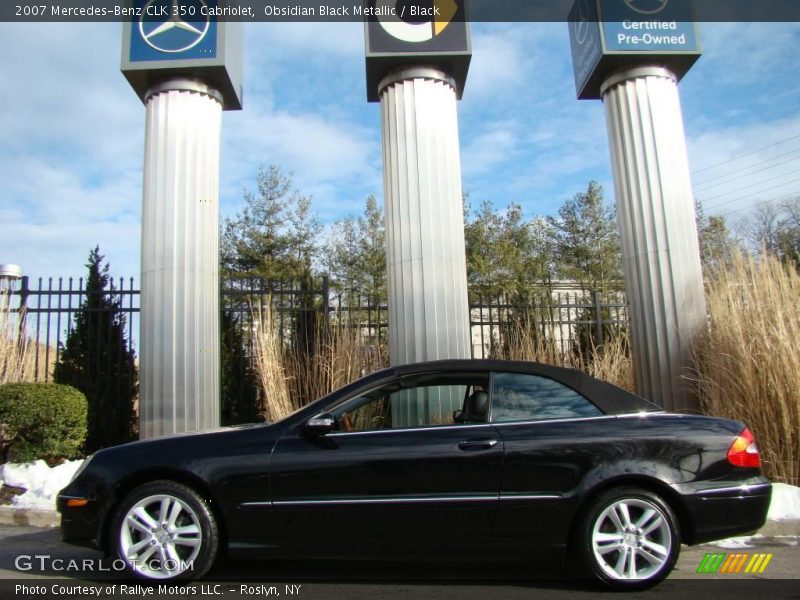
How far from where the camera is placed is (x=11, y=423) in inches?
287

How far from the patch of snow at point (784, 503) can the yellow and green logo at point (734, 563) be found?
Result: 29.3 inches

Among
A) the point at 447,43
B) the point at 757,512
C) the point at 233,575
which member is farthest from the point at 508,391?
the point at 447,43

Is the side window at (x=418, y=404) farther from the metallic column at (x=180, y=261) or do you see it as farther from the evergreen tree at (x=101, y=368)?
the evergreen tree at (x=101, y=368)

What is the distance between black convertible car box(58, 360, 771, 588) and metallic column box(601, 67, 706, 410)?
3770 mm

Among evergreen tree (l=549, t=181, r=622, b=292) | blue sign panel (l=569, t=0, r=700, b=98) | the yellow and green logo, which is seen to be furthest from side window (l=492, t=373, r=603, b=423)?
evergreen tree (l=549, t=181, r=622, b=292)

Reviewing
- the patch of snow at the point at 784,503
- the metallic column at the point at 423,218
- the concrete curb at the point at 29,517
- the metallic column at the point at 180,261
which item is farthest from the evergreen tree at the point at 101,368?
the patch of snow at the point at 784,503

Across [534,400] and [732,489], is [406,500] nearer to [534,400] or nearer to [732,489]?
[534,400]

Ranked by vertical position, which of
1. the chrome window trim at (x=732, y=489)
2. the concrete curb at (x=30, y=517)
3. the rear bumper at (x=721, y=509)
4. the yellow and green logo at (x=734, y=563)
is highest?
the chrome window trim at (x=732, y=489)

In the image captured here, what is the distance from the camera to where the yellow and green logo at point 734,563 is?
13.9 ft

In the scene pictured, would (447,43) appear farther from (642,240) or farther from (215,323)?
(215,323)

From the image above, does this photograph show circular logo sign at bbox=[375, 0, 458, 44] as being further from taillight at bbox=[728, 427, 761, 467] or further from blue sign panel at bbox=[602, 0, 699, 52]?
taillight at bbox=[728, 427, 761, 467]

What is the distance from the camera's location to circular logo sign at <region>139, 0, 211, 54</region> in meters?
7.75

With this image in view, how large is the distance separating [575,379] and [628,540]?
3.19 ft

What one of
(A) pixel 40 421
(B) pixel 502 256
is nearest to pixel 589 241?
(B) pixel 502 256
